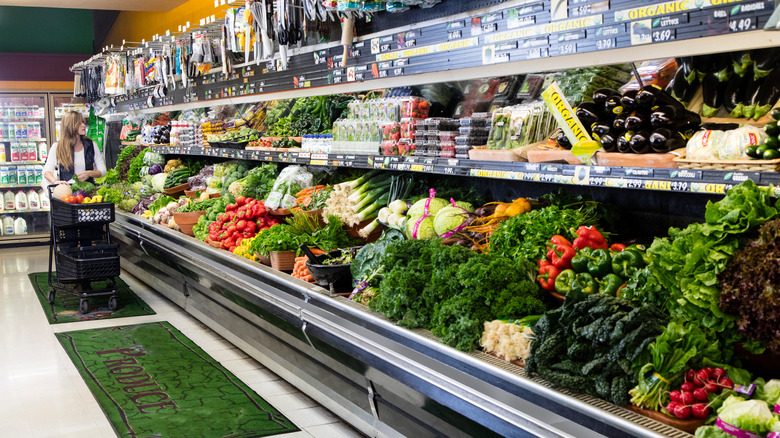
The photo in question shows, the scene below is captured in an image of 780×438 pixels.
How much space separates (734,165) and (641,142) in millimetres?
411

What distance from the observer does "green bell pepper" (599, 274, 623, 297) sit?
2.74 m

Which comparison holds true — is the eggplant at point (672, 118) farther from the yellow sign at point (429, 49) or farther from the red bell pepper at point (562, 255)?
the yellow sign at point (429, 49)

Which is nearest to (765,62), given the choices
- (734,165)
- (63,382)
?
(734,165)

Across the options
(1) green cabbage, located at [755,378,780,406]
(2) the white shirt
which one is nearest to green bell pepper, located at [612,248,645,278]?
(1) green cabbage, located at [755,378,780,406]

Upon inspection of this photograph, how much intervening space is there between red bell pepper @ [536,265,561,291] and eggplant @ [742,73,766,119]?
941 mm

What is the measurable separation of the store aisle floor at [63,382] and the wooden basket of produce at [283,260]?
78 cm

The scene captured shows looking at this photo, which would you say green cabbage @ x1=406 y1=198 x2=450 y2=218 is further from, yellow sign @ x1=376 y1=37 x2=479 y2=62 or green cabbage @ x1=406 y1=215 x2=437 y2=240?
yellow sign @ x1=376 y1=37 x2=479 y2=62

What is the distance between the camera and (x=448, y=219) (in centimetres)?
399

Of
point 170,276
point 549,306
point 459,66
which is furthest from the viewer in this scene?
point 170,276

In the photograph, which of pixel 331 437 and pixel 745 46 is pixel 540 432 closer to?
pixel 745 46

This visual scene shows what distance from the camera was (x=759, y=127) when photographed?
2453 millimetres

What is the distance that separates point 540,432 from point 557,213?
122 cm

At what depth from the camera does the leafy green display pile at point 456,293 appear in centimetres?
297

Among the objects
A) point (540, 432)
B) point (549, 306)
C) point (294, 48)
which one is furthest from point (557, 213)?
point (294, 48)
